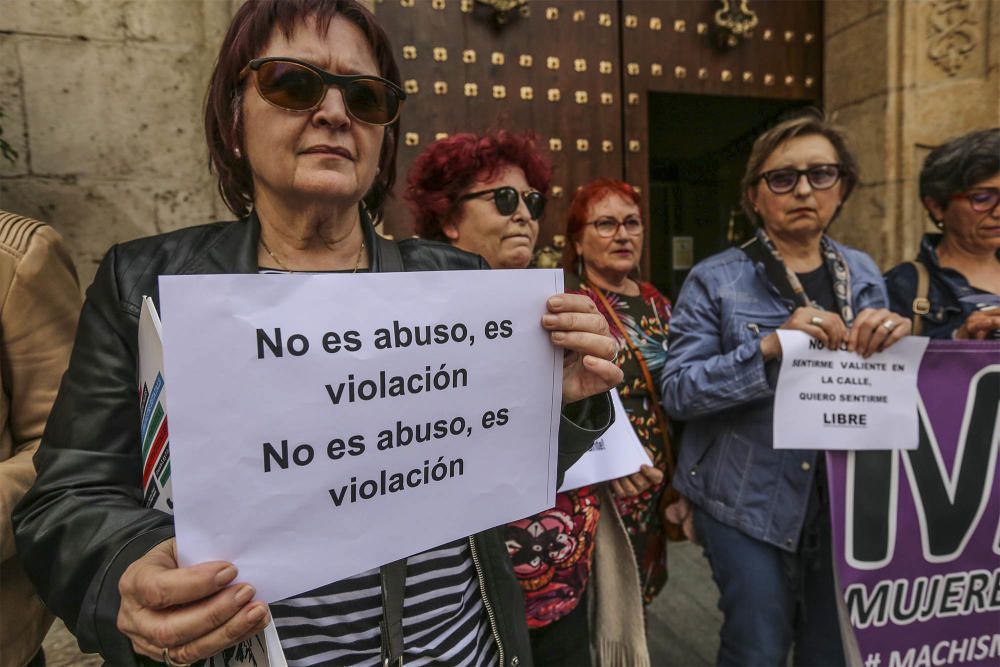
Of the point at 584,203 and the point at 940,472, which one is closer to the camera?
the point at 940,472

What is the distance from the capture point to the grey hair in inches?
71.0

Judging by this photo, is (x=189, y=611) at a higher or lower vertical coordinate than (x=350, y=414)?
lower

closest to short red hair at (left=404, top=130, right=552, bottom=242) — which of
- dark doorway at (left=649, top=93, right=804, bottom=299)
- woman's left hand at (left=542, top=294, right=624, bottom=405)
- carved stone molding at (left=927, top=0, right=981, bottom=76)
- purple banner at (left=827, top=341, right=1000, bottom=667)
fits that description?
woman's left hand at (left=542, top=294, right=624, bottom=405)

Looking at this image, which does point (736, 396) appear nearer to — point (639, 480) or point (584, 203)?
point (639, 480)

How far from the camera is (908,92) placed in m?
3.29

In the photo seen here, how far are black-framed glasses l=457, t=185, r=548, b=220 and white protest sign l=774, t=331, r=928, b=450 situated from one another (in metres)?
0.91

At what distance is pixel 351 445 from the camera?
701 mm

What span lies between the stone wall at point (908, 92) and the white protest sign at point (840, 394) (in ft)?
7.64

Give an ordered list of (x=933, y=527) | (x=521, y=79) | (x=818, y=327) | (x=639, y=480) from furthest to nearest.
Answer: (x=521, y=79) < (x=639, y=480) < (x=933, y=527) < (x=818, y=327)

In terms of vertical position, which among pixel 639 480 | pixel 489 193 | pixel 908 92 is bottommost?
pixel 639 480

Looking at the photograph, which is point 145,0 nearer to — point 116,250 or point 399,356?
point 116,250

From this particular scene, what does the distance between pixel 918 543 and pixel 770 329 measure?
76cm

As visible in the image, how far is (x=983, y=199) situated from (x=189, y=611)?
2.50 m

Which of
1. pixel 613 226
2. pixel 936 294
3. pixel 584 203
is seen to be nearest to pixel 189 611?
pixel 613 226
